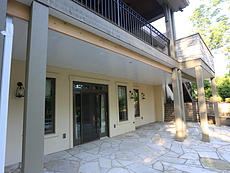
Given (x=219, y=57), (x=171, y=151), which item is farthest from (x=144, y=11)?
(x=219, y=57)

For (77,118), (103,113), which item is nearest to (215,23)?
(103,113)

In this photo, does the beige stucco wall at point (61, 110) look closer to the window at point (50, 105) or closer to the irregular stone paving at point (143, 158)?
the window at point (50, 105)

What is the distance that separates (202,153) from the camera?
12.2 ft

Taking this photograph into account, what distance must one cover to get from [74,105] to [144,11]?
5.34m

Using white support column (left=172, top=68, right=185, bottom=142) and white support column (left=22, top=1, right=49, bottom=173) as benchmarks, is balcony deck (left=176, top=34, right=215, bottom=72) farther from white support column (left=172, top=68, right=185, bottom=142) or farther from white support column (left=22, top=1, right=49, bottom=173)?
white support column (left=22, top=1, right=49, bottom=173)

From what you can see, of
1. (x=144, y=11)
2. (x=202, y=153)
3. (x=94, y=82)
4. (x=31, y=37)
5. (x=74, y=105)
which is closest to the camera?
(x=31, y=37)

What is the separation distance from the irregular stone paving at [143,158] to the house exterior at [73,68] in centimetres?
51

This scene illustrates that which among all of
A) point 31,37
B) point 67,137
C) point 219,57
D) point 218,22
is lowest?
point 67,137

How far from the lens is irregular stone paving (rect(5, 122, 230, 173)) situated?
9.60 ft

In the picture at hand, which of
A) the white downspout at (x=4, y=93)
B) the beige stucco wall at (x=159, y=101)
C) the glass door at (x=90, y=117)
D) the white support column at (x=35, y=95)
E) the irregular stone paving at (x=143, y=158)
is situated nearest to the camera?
the white downspout at (x=4, y=93)

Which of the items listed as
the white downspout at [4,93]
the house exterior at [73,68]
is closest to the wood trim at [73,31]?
the house exterior at [73,68]

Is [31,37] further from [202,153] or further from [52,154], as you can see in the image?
[202,153]

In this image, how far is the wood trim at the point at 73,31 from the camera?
160cm

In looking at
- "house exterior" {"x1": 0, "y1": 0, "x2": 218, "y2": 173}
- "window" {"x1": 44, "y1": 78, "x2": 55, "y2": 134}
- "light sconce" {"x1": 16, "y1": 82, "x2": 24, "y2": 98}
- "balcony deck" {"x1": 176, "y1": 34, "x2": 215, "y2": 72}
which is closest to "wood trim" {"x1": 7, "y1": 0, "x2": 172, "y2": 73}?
"house exterior" {"x1": 0, "y1": 0, "x2": 218, "y2": 173}
